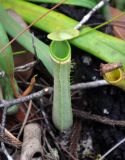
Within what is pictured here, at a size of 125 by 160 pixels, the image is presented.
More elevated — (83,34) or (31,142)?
(83,34)

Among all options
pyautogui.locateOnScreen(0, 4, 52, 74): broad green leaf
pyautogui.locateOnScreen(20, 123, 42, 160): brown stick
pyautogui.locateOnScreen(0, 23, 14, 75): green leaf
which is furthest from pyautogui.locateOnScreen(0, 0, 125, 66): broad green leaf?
→ pyautogui.locateOnScreen(20, 123, 42, 160): brown stick

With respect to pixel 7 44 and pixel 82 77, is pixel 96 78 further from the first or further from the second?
pixel 7 44

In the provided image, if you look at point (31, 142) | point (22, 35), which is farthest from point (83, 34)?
point (31, 142)

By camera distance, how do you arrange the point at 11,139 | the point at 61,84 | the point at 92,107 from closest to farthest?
the point at 61,84
the point at 11,139
the point at 92,107

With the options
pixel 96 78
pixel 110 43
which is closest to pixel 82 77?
pixel 96 78

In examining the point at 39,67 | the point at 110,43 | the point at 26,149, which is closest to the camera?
the point at 26,149

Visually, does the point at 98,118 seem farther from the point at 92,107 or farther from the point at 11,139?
the point at 11,139

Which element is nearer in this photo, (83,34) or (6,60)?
(6,60)
